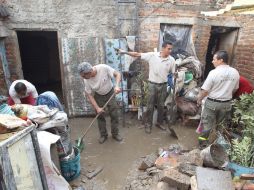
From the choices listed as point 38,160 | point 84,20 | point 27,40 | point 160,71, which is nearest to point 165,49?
point 160,71

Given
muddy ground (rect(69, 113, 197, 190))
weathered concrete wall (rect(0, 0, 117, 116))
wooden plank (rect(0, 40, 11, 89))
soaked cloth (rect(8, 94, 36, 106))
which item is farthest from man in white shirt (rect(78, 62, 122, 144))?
wooden plank (rect(0, 40, 11, 89))

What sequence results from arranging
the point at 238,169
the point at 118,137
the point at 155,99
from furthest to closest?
the point at 155,99 < the point at 118,137 < the point at 238,169

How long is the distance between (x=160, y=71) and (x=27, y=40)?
6.94 metres

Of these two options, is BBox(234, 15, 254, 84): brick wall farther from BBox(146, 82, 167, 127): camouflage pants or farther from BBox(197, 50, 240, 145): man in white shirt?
BBox(146, 82, 167, 127): camouflage pants

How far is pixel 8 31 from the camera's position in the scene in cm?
564

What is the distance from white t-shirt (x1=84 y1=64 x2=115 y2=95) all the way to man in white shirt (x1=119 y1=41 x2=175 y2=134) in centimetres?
74

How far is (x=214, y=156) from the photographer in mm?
3480

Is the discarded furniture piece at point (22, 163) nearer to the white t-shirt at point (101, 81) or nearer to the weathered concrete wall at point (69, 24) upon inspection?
the white t-shirt at point (101, 81)

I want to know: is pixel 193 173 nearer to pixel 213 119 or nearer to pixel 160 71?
pixel 213 119

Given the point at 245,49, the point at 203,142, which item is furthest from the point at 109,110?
the point at 245,49

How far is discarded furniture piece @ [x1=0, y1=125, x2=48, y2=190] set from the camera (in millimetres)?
2309

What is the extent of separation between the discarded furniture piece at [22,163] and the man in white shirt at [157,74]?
297 centimetres

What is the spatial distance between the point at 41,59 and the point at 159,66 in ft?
22.2

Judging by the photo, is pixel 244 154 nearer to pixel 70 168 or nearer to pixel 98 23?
pixel 70 168
